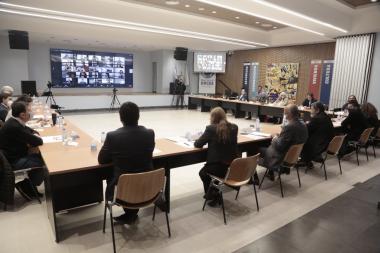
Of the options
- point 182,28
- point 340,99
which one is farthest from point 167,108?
point 340,99

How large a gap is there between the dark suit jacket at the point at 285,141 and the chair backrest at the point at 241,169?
0.71m

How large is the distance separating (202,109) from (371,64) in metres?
6.60

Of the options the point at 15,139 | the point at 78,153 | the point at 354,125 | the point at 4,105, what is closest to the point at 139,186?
the point at 78,153

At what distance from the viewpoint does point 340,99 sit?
8023 millimetres

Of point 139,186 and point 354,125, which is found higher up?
point 354,125

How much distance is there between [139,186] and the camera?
221 centimetres

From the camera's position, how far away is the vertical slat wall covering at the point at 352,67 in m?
7.23

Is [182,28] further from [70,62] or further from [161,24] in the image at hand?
[70,62]

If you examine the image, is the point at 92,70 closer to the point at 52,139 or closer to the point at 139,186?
the point at 52,139

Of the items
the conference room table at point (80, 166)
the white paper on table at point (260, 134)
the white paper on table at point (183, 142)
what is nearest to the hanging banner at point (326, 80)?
the white paper on table at point (260, 134)

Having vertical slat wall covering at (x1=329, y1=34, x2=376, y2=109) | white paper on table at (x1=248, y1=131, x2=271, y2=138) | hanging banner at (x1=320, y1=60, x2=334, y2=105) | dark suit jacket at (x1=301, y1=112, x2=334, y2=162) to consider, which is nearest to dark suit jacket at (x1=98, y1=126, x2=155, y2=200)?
white paper on table at (x1=248, y1=131, x2=271, y2=138)

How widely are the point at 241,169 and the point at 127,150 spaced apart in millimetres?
1215

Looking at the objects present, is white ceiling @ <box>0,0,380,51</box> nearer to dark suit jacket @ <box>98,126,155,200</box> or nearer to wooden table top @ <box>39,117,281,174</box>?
wooden table top @ <box>39,117,281,174</box>

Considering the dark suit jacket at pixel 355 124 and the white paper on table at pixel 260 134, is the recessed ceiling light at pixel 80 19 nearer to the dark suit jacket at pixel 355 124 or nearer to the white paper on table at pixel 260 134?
the white paper on table at pixel 260 134
